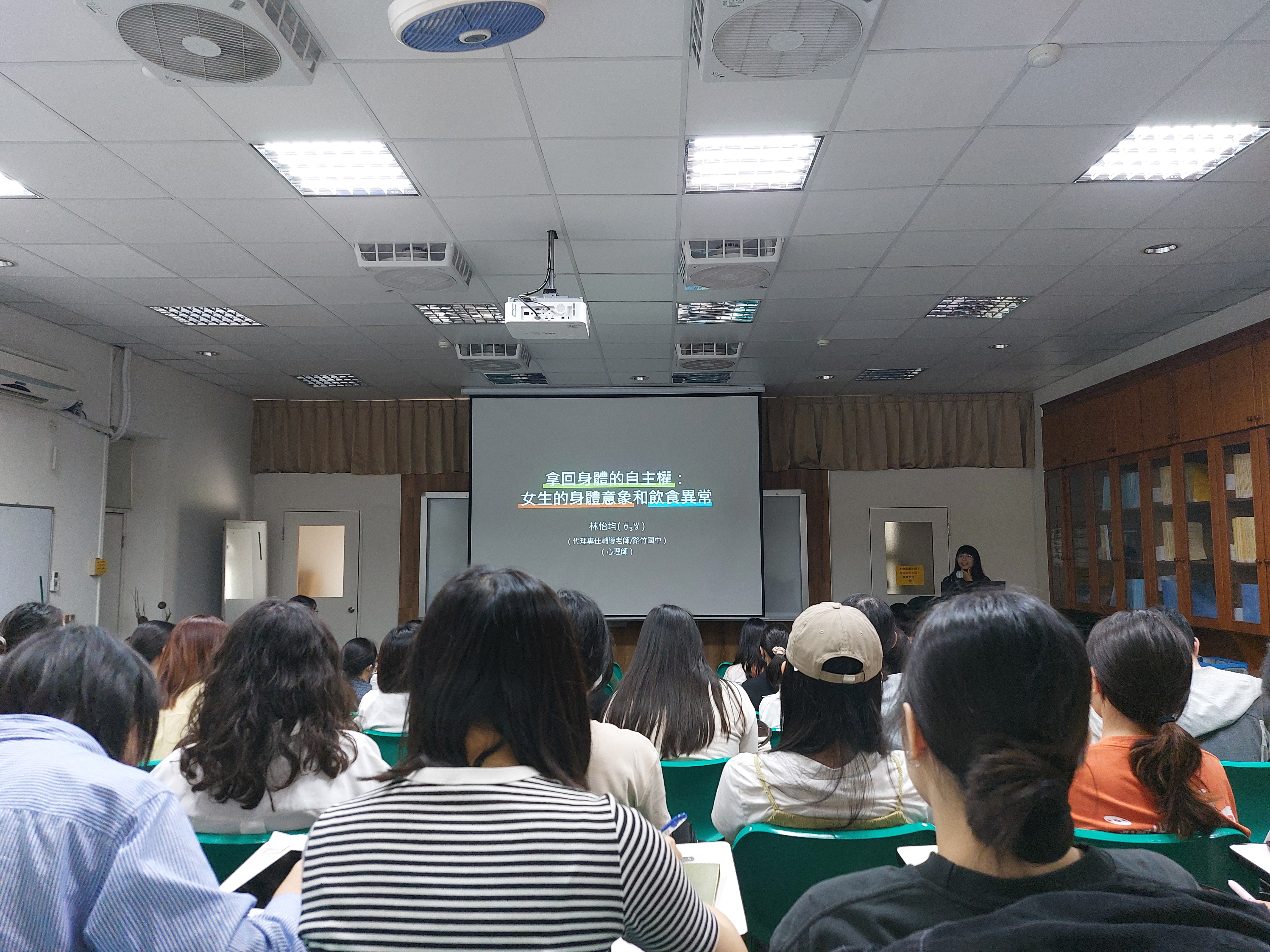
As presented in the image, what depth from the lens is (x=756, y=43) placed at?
2.47 meters

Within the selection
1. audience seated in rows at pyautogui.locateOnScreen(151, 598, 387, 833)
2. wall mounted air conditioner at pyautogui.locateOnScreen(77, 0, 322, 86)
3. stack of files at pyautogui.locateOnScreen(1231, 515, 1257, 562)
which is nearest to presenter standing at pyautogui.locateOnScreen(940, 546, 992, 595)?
stack of files at pyautogui.locateOnScreen(1231, 515, 1257, 562)

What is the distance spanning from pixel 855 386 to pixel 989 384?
1.20m

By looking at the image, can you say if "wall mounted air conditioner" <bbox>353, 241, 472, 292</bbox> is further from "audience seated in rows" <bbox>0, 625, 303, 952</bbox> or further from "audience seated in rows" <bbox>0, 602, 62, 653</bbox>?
"audience seated in rows" <bbox>0, 625, 303, 952</bbox>

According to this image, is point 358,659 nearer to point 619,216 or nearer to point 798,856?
point 619,216

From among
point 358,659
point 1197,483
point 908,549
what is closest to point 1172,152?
point 1197,483

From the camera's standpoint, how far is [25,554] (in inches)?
207

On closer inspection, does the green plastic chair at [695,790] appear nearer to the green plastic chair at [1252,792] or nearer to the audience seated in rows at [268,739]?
the audience seated in rows at [268,739]

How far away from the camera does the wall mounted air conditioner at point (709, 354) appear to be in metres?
6.23

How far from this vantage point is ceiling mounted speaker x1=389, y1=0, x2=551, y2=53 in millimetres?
2170

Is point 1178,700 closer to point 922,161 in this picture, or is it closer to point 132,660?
point 132,660

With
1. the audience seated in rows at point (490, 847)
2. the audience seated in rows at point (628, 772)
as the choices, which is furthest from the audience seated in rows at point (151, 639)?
the audience seated in rows at point (490, 847)

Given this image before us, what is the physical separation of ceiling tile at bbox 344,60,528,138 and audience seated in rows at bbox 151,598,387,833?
6.03 ft

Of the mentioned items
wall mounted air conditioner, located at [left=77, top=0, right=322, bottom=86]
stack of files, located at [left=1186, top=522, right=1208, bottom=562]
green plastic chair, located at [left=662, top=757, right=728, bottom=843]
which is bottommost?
green plastic chair, located at [left=662, top=757, right=728, bottom=843]

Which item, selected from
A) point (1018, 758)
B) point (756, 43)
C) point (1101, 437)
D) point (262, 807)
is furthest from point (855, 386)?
point (1018, 758)
